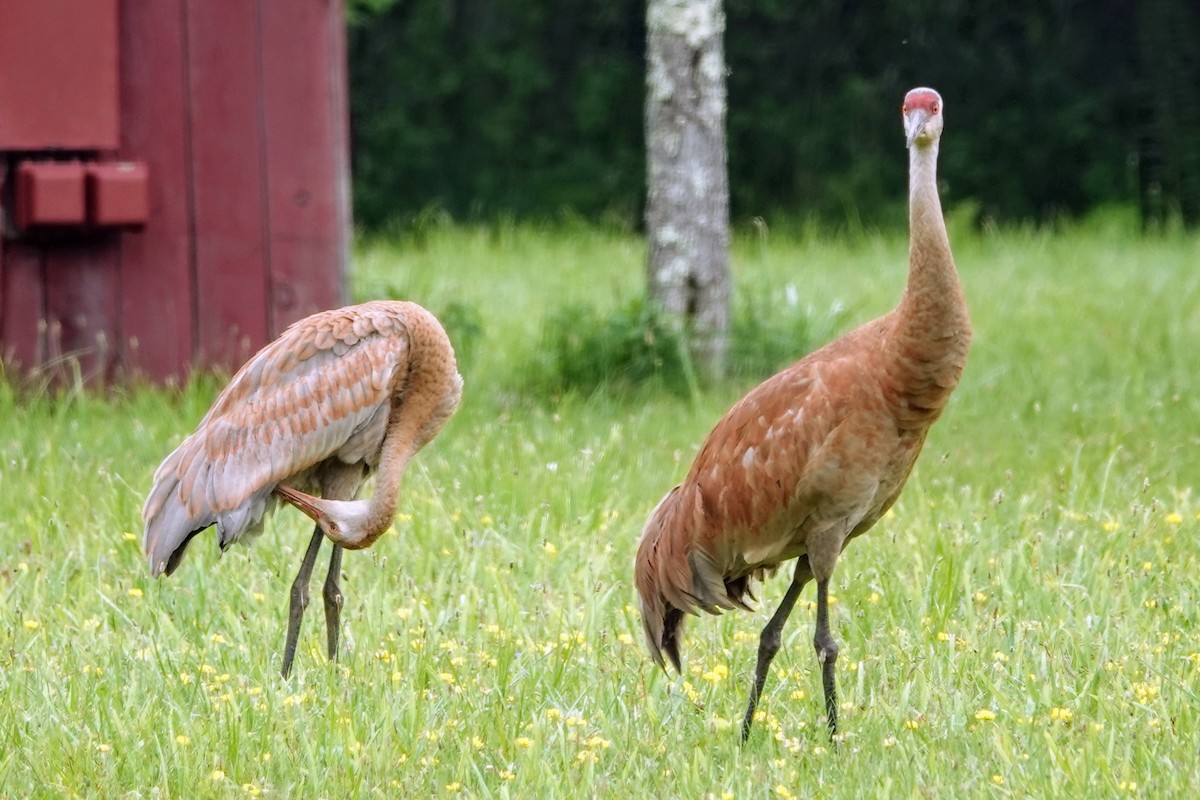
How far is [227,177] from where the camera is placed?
301 inches

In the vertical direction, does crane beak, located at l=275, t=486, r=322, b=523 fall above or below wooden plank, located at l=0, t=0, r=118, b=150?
below

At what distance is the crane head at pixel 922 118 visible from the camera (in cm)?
393

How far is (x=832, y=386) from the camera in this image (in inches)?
160

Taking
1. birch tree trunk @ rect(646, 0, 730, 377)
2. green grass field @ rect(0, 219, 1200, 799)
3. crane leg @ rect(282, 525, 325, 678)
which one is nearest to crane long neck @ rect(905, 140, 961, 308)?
green grass field @ rect(0, 219, 1200, 799)

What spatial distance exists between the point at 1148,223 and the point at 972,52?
2.38 metres

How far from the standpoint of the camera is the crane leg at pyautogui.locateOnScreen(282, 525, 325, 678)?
4637 millimetres

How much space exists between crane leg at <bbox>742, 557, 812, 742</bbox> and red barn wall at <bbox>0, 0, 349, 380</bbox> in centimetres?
397

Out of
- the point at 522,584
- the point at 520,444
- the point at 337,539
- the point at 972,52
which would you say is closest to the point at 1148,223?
the point at 972,52

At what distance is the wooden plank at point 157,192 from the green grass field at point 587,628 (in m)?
0.27

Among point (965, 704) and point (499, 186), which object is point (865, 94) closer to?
point (499, 186)

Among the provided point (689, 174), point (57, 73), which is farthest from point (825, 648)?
point (57, 73)

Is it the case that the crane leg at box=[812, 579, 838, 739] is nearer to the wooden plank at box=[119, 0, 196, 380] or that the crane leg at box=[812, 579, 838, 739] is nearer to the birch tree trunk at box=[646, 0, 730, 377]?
the birch tree trunk at box=[646, 0, 730, 377]

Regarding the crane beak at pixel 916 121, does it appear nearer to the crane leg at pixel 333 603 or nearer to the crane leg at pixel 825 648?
the crane leg at pixel 825 648

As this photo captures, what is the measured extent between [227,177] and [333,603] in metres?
3.44
